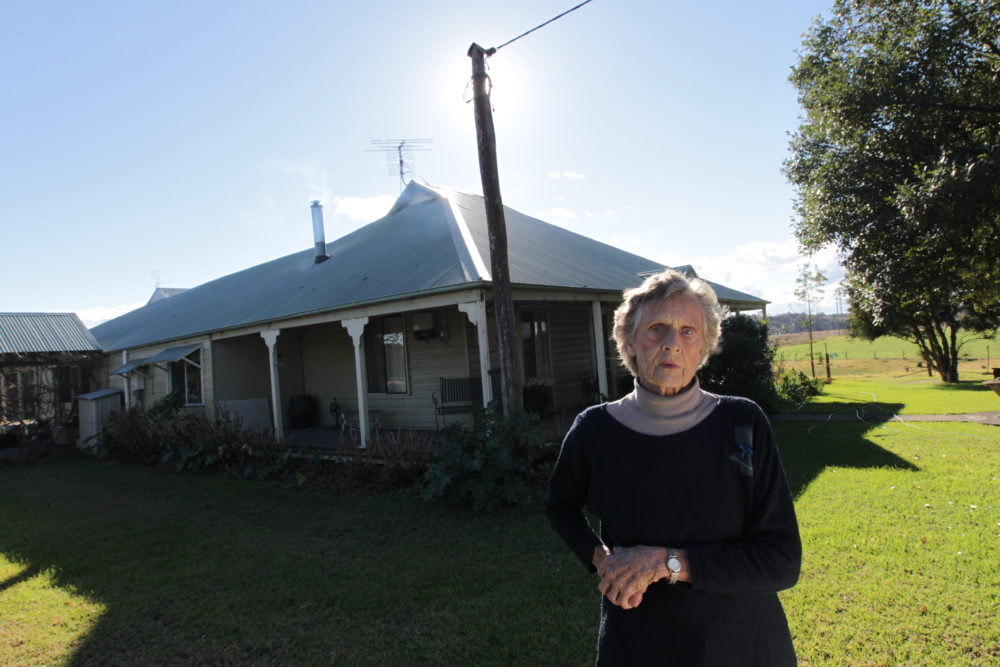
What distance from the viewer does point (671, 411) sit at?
1.65 meters

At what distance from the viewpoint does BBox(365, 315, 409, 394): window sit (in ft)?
36.7

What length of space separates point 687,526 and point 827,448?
8.26 metres

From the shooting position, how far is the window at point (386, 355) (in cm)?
1117

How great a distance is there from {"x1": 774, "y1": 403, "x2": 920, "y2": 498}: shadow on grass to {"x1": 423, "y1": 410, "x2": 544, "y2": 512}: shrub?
2907 millimetres

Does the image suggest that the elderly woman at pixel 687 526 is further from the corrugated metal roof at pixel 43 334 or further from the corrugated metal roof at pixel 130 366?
the corrugated metal roof at pixel 43 334

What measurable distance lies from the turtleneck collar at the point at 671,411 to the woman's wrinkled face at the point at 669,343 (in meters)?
0.04

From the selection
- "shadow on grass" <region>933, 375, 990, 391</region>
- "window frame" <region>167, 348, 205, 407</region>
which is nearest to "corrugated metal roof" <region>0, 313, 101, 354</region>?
"window frame" <region>167, 348, 205, 407</region>

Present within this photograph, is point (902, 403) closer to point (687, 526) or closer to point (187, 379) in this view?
point (687, 526)

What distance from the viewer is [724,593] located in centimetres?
152

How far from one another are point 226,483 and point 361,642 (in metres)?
6.35

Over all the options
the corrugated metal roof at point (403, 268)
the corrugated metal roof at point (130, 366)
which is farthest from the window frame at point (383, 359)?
the corrugated metal roof at point (130, 366)

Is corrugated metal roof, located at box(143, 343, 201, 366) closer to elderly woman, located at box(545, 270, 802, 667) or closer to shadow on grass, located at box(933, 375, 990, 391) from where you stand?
elderly woman, located at box(545, 270, 802, 667)

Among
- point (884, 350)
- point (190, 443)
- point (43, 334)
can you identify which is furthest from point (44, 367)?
point (884, 350)

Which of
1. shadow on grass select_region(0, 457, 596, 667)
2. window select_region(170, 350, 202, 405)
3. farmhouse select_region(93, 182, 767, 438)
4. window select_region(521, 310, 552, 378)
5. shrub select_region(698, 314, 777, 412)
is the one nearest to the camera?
shadow on grass select_region(0, 457, 596, 667)
